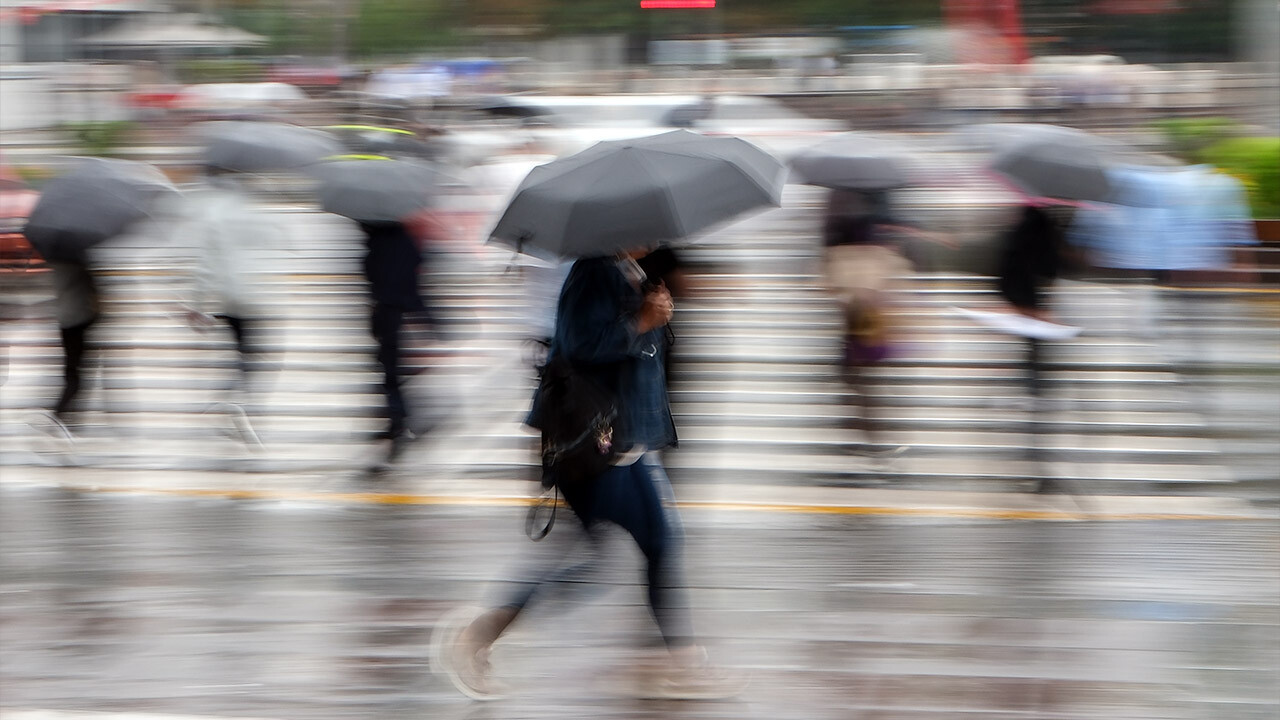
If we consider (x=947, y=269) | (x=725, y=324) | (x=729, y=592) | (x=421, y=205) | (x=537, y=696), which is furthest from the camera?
(x=947, y=269)

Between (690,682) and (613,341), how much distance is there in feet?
3.77

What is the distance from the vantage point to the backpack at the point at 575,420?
446 cm

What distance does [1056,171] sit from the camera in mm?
7332

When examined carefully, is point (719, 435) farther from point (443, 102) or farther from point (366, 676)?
point (443, 102)

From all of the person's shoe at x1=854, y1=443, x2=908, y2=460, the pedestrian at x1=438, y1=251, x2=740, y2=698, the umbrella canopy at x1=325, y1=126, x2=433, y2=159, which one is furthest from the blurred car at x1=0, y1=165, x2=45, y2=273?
the pedestrian at x1=438, y1=251, x2=740, y2=698

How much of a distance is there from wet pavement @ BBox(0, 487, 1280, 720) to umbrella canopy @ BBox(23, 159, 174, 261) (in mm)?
1359

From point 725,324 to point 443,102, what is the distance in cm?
1577

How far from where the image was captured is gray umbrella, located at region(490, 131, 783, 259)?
14.0ft

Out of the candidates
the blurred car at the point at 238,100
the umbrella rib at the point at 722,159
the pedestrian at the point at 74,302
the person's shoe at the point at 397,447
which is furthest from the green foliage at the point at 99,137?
the umbrella rib at the point at 722,159

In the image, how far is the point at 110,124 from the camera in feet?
83.8

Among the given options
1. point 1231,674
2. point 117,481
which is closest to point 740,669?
point 1231,674

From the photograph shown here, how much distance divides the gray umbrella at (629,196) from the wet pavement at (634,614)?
1.37m

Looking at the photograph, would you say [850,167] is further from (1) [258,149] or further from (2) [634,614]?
(2) [634,614]

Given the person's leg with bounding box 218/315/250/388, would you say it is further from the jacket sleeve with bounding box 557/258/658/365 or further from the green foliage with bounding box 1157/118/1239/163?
the green foliage with bounding box 1157/118/1239/163
